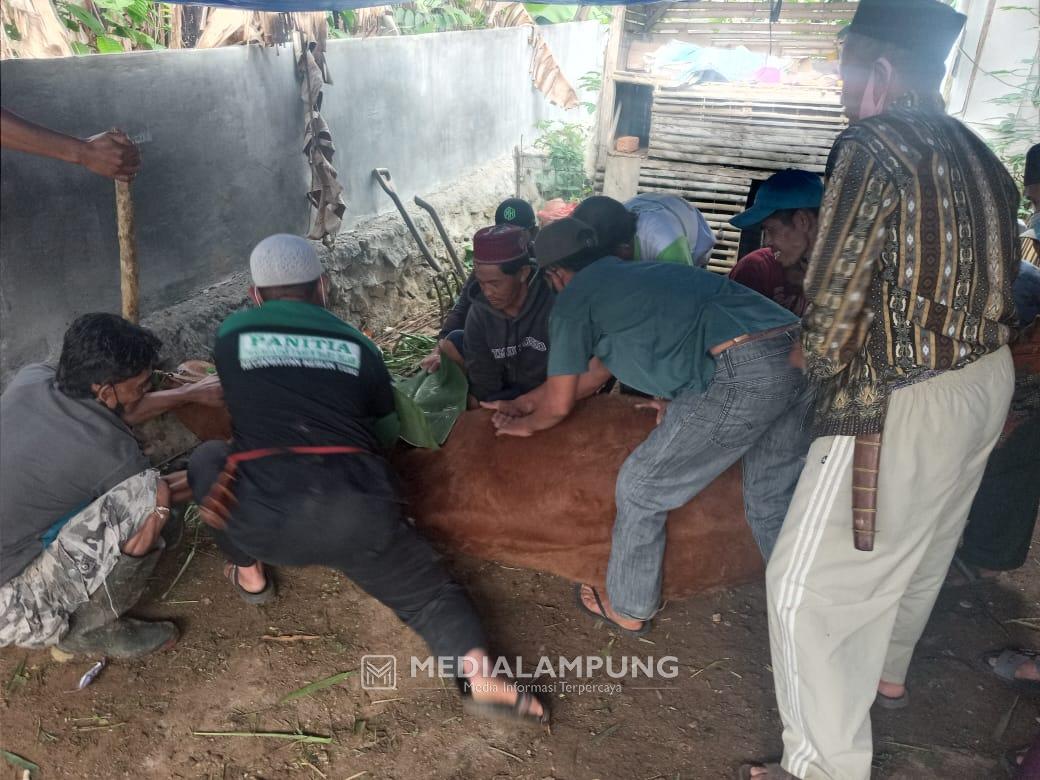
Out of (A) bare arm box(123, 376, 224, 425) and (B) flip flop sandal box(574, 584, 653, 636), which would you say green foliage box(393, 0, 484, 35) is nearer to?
(A) bare arm box(123, 376, 224, 425)

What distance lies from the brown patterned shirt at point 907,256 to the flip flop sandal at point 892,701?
1230 mm

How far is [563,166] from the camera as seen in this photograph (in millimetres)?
9242

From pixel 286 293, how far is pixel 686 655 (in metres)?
1.95

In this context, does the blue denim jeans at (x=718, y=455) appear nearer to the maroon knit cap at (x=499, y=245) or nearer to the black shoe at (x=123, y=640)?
the maroon knit cap at (x=499, y=245)

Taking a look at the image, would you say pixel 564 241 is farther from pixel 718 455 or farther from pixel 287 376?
pixel 287 376

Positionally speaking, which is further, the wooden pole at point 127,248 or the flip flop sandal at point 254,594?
the flip flop sandal at point 254,594

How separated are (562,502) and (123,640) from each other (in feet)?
5.43

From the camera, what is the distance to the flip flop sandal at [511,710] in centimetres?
238

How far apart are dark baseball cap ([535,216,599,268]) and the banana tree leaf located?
2.44 feet

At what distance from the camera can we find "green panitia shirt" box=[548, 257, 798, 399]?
221cm

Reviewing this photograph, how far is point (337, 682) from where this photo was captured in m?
2.57

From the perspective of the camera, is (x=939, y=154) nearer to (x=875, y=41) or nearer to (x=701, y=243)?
(x=875, y=41)

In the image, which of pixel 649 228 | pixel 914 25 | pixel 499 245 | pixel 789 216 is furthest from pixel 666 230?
pixel 914 25

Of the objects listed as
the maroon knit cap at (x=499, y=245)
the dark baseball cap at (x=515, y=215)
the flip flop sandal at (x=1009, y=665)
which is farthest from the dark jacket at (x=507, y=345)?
the flip flop sandal at (x=1009, y=665)
